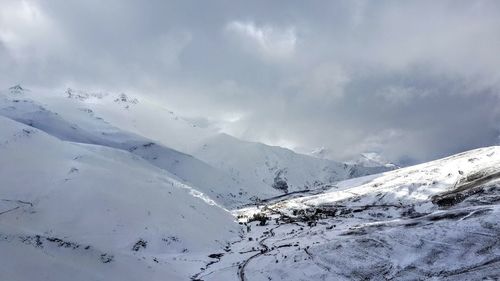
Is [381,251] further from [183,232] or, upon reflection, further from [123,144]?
[123,144]

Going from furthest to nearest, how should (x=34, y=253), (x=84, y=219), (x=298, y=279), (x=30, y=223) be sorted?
(x=84, y=219) → (x=30, y=223) → (x=298, y=279) → (x=34, y=253)

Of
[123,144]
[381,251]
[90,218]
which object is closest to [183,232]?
[90,218]

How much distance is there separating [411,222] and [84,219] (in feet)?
132

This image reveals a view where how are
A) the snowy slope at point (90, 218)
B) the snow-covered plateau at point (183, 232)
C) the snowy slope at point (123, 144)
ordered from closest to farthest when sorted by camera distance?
the snowy slope at point (90, 218) → the snow-covered plateau at point (183, 232) → the snowy slope at point (123, 144)

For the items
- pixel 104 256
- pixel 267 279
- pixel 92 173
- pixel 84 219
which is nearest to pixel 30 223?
pixel 84 219

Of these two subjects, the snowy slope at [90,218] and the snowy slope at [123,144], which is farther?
the snowy slope at [123,144]

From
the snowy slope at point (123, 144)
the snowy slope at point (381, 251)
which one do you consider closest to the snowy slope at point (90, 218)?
the snowy slope at point (381, 251)

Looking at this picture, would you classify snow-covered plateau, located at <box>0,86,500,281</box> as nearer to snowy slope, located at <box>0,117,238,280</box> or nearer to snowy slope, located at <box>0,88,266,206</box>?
snowy slope, located at <box>0,117,238,280</box>

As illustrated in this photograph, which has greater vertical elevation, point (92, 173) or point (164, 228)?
point (92, 173)

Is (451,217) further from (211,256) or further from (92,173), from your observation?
(92,173)

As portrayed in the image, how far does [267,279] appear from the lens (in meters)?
A: 49.3

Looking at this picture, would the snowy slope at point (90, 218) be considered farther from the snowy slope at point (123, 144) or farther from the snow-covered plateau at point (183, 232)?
the snowy slope at point (123, 144)

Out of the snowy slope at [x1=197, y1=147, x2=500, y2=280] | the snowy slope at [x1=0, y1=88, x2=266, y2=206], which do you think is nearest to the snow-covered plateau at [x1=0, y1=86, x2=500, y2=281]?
the snowy slope at [x1=197, y1=147, x2=500, y2=280]

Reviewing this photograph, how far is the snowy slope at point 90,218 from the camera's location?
45.7 m
